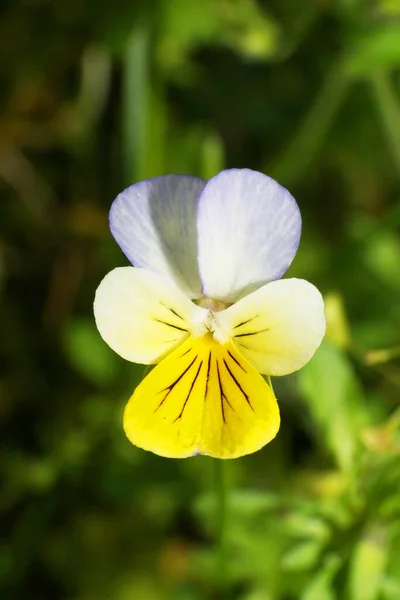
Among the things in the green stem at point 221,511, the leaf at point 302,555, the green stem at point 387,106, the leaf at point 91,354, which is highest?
the green stem at point 387,106

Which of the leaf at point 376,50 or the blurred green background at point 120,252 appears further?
the blurred green background at point 120,252

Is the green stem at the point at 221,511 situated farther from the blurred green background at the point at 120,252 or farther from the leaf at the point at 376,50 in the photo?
the leaf at the point at 376,50

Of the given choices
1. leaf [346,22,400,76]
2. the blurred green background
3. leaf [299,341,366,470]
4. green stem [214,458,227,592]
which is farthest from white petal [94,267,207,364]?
leaf [346,22,400,76]

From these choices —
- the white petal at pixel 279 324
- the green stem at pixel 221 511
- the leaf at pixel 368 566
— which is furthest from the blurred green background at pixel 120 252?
the white petal at pixel 279 324

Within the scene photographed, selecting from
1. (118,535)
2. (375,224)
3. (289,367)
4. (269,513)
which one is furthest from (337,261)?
(289,367)

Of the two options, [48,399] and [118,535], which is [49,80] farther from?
[118,535]

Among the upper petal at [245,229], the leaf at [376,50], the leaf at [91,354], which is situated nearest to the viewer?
the upper petal at [245,229]

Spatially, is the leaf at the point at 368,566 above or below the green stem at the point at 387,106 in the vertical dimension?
below

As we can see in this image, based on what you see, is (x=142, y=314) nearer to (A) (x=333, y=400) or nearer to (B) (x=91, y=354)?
(A) (x=333, y=400)
